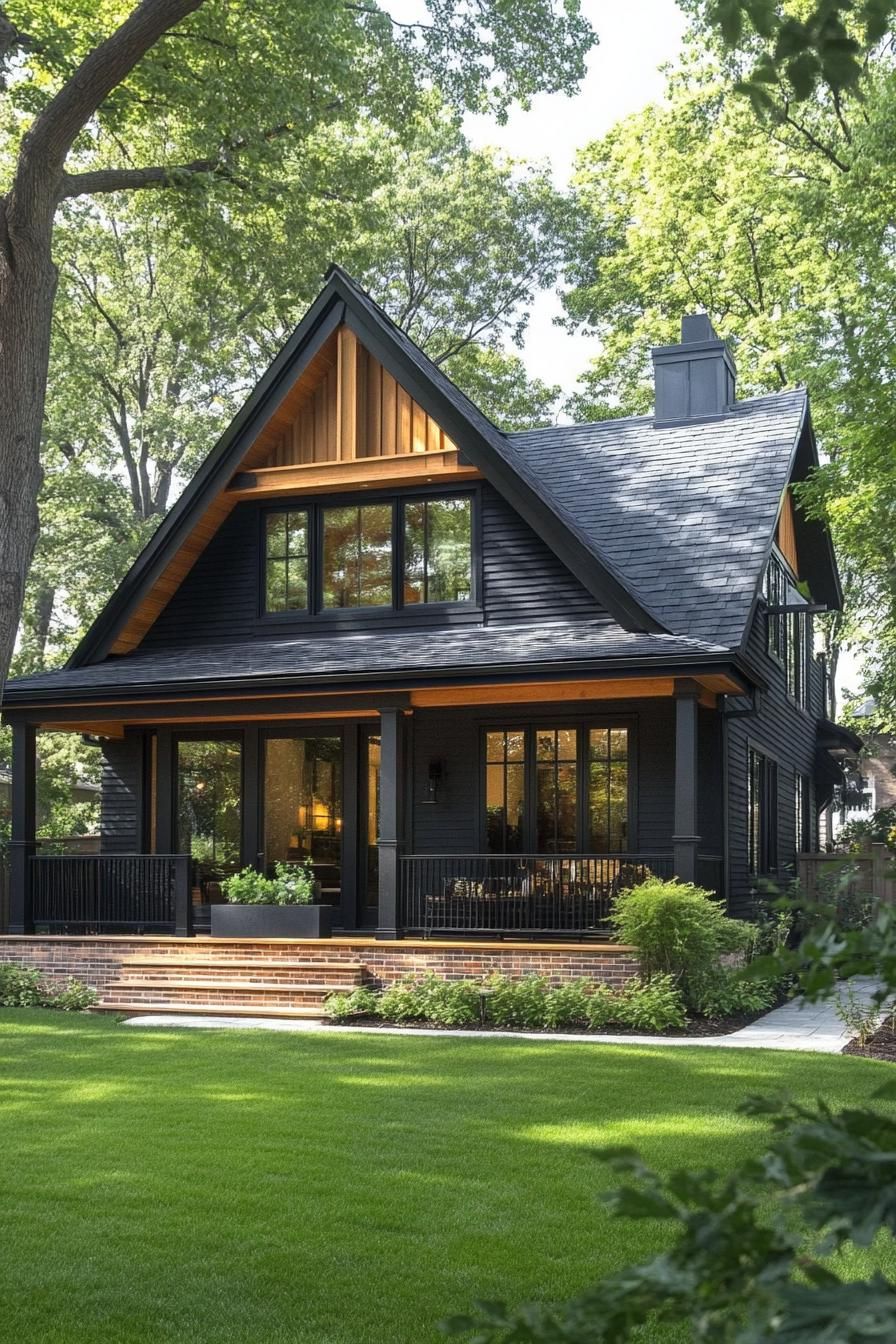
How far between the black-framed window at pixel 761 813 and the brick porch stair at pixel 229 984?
5629mm

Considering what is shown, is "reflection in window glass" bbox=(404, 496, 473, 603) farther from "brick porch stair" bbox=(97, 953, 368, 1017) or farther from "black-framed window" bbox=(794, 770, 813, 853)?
"black-framed window" bbox=(794, 770, 813, 853)

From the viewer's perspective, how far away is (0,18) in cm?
859

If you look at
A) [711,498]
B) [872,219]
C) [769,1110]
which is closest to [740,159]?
[872,219]

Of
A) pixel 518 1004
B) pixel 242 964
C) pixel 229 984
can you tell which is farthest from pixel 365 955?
pixel 518 1004

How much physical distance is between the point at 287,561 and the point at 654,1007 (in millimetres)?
7465

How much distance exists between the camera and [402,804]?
16078 mm

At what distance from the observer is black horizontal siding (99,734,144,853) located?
17.7 m

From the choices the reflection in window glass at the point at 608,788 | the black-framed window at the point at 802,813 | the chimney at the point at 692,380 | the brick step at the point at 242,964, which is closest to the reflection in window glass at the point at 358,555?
the reflection in window glass at the point at 608,788

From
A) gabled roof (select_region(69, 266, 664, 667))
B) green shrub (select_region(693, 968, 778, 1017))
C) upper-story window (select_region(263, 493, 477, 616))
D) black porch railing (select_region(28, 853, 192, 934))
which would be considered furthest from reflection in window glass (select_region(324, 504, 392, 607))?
green shrub (select_region(693, 968, 778, 1017))

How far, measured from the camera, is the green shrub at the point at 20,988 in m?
14.8

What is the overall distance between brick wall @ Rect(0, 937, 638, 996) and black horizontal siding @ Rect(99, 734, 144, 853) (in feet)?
8.54

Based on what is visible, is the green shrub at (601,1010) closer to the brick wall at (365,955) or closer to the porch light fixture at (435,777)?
the brick wall at (365,955)

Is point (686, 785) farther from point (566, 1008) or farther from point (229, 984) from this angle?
point (229, 984)

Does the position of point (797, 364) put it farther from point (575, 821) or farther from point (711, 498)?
point (575, 821)
